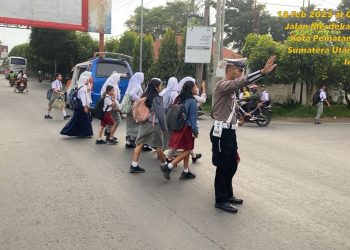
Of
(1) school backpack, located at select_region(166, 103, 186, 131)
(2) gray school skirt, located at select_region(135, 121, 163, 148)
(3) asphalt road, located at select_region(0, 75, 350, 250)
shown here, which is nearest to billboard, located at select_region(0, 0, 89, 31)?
(3) asphalt road, located at select_region(0, 75, 350, 250)

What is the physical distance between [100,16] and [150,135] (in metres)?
24.9

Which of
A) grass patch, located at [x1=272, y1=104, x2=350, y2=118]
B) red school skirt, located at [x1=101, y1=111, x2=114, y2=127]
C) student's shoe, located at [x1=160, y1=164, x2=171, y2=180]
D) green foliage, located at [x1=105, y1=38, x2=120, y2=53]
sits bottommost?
grass patch, located at [x1=272, y1=104, x2=350, y2=118]

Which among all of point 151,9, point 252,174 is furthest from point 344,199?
point 151,9

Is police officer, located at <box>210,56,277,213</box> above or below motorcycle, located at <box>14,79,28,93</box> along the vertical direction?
above

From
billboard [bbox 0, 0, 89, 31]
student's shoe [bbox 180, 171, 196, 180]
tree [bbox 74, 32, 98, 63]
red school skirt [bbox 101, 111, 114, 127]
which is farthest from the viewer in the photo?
tree [bbox 74, 32, 98, 63]

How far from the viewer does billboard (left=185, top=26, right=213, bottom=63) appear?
78.4 ft

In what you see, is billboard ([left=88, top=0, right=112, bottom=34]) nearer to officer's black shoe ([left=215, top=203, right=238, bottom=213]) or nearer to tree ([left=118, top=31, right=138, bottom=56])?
tree ([left=118, top=31, right=138, bottom=56])

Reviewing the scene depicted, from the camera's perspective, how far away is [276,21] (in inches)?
1966

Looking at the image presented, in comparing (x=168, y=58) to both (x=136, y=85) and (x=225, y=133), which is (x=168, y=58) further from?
(x=225, y=133)

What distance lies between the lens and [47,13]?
94.6 feet

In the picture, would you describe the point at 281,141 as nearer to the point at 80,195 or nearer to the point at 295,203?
the point at 295,203

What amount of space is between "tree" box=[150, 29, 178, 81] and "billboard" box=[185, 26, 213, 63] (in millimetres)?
5451

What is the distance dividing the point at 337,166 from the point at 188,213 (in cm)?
477

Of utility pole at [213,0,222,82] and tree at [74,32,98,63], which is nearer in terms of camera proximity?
utility pole at [213,0,222,82]
